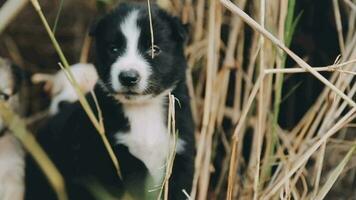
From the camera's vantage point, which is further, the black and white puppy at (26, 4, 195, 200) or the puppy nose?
the black and white puppy at (26, 4, 195, 200)

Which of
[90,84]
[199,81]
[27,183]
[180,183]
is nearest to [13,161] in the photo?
[27,183]

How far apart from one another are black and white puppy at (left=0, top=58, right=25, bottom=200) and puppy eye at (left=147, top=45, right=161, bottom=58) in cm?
79

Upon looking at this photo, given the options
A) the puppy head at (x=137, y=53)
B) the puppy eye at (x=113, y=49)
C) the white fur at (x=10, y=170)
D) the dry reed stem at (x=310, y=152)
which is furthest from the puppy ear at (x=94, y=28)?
the dry reed stem at (x=310, y=152)

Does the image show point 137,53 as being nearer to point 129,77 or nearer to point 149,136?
point 129,77

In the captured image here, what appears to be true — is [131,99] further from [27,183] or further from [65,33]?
[65,33]

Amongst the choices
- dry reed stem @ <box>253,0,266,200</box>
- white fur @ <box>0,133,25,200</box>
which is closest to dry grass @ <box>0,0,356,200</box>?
dry reed stem @ <box>253,0,266,200</box>

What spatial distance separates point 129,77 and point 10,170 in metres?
0.84

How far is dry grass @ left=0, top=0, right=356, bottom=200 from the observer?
122 inches

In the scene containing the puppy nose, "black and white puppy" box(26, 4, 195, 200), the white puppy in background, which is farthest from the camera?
the white puppy in background

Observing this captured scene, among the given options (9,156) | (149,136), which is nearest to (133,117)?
(149,136)

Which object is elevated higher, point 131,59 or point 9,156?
point 131,59

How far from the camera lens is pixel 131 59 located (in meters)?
2.90

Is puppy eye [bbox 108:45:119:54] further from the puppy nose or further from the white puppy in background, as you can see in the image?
the white puppy in background

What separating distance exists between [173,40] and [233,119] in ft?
2.85
